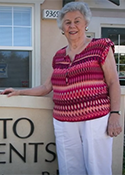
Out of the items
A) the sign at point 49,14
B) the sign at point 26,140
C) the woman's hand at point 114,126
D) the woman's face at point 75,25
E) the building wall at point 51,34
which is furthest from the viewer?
the building wall at point 51,34

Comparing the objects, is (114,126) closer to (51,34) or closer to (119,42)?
(51,34)

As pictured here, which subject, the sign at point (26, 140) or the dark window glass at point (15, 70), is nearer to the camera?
the sign at point (26, 140)

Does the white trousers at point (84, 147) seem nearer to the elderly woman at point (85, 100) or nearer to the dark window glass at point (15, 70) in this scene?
the elderly woman at point (85, 100)

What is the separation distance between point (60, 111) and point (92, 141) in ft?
1.18

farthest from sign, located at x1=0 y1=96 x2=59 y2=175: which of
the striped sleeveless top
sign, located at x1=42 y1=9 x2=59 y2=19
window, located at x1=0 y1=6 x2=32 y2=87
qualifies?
sign, located at x1=42 y1=9 x2=59 y2=19

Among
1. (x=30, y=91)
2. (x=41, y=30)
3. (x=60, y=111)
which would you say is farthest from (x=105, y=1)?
(x=60, y=111)

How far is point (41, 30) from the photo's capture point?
14.5 feet

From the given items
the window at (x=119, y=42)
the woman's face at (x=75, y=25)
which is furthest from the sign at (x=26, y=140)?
the window at (x=119, y=42)

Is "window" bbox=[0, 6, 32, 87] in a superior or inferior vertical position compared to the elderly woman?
superior

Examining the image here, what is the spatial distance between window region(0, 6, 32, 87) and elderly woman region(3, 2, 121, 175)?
2.49 m

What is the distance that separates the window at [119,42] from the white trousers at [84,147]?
326 centimetres

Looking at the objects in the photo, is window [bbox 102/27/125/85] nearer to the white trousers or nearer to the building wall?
the building wall

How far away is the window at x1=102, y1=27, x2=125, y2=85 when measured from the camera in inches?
194

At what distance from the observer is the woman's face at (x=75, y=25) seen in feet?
6.63
